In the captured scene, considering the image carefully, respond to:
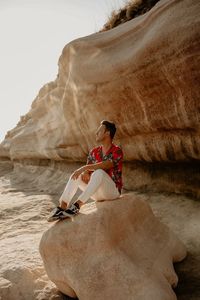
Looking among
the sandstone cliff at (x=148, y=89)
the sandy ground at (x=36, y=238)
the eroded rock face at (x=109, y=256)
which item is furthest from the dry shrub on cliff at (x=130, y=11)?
the eroded rock face at (x=109, y=256)

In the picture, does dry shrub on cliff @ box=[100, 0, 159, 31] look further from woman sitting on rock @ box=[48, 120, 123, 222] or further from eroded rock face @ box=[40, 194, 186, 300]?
eroded rock face @ box=[40, 194, 186, 300]

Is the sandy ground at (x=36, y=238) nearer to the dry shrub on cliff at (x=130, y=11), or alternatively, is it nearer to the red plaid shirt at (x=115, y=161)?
the red plaid shirt at (x=115, y=161)

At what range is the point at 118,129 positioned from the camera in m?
5.98

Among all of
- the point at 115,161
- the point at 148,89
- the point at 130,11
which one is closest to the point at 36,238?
the point at 115,161

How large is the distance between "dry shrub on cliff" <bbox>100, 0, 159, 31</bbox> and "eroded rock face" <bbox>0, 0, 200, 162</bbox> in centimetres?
160

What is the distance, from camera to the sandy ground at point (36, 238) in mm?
3430

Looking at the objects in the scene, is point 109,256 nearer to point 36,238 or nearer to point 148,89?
point 36,238

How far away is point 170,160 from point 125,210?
2.10 m

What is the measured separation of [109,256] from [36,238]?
1.89 meters

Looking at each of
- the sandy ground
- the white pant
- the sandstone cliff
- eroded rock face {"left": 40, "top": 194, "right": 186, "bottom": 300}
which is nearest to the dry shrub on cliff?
the sandstone cliff

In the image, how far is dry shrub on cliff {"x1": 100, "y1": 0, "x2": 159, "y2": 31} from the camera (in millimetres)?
6953

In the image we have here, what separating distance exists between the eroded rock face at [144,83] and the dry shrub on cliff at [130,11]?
5.24ft

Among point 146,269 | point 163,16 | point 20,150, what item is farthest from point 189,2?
point 20,150

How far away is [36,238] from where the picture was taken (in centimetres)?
471
